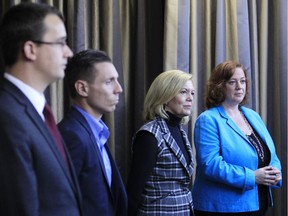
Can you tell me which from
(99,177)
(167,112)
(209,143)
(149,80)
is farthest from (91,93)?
(149,80)

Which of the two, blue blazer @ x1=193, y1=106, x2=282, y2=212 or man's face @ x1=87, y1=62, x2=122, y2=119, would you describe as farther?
blue blazer @ x1=193, y1=106, x2=282, y2=212

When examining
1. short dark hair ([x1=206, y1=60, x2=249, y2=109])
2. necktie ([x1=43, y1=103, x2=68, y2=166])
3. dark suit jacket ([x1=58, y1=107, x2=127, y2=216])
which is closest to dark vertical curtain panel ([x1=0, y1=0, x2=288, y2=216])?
short dark hair ([x1=206, y1=60, x2=249, y2=109])

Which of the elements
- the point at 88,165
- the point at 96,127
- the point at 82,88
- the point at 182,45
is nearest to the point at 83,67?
the point at 82,88

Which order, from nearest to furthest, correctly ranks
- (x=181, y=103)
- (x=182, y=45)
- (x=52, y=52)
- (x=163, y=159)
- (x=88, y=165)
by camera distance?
(x=52, y=52) → (x=88, y=165) → (x=163, y=159) → (x=181, y=103) → (x=182, y=45)

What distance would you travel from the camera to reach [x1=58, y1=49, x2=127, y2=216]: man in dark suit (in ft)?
5.55

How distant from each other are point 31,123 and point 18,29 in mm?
266

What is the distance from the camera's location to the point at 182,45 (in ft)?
10.1

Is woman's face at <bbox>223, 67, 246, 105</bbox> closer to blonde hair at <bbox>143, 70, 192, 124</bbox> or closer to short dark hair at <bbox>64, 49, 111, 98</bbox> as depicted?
blonde hair at <bbox>143, 70, 192, 124</bbox>

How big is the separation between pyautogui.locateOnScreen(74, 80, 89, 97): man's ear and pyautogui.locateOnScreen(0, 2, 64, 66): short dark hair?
1.41 ft

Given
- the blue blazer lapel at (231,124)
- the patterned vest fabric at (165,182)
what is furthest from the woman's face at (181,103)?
the blue blazer lapel at (231,124)

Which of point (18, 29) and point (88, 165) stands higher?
point (18, 29)

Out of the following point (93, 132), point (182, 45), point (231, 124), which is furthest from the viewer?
point (182, 45)

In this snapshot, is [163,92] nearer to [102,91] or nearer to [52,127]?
[102,91]

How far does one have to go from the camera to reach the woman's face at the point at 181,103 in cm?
237
